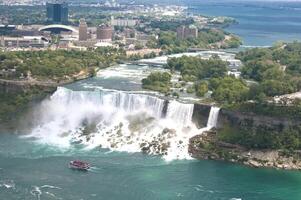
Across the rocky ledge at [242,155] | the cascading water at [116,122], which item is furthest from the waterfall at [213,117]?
the rocky ledge at [242,155]

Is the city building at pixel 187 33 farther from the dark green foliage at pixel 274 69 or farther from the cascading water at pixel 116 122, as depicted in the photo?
the cascading water at pixel 116 122

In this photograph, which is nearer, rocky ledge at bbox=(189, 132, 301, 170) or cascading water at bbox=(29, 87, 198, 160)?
rocky ledge at bbox=(189, 132, 301, 170)

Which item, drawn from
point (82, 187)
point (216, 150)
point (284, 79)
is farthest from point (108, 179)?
point (284, 79)

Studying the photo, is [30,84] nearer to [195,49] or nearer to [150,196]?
[150,196]

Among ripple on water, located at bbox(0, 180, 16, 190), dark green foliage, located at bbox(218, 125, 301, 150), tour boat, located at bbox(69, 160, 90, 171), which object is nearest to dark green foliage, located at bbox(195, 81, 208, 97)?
dark green foliage, located at bbox(218, 125, 301, 150)

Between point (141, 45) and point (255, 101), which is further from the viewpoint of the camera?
point (141, 45)

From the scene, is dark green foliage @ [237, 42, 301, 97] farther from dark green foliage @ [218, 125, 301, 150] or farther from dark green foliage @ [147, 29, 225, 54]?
dark green foliage @ [147, 29, 225, 54]
